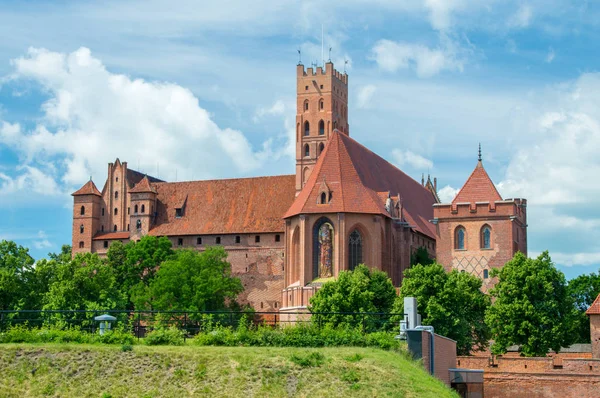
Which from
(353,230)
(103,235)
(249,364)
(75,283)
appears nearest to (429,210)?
(353,230)

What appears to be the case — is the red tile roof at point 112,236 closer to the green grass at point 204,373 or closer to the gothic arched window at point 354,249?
the gothic arched window at point 354,249

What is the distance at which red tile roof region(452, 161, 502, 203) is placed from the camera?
7131 centimetres

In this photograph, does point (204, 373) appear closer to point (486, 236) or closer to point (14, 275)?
point (486, 236)

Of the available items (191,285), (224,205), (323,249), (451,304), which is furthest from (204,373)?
(224,205)

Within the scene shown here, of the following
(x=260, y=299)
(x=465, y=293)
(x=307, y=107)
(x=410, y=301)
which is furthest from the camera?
(x=307, y=107)

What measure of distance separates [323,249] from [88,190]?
31.2 m

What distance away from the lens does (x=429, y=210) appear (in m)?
95.5

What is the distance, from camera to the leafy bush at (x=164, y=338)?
98.9ft

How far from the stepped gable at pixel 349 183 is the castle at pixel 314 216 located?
98mm

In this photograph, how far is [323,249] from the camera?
73.4 meters

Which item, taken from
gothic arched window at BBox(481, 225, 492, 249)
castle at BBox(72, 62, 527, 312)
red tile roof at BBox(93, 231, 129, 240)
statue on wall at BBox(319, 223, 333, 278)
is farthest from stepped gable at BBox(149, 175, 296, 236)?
gothic arched window at BBox(481, 225, 492, 249)

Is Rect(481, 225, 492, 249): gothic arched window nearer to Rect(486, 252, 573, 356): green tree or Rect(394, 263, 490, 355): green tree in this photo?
Rect(394, 263, 490, 355): green tree

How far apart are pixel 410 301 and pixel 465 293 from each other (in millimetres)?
25191

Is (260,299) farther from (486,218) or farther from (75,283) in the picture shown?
(486,218)
